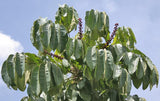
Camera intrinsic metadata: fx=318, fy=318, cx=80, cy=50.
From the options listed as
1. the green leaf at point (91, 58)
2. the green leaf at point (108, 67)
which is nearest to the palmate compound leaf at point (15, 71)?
the green leaf at point (91, 58)

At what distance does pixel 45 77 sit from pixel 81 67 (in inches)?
28.2

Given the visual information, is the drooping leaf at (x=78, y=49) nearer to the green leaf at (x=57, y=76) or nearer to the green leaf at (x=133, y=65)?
the green leaf at (x=57, y=76)

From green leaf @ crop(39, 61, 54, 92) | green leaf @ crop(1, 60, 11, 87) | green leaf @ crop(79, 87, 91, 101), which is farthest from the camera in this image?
green leaf @ crop(79, 87, 91, 101)

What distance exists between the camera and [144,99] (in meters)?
3.37

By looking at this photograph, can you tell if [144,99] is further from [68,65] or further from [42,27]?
[42,27]

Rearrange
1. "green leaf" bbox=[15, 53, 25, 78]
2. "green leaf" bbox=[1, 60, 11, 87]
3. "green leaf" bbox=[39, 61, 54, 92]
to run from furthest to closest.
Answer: "green leaf" bbox=[1, 60, 11, 87], "green leaf" bbox=[15, 53, 25, 78], "green leaf" bbox=[39, 61, 54, 92]

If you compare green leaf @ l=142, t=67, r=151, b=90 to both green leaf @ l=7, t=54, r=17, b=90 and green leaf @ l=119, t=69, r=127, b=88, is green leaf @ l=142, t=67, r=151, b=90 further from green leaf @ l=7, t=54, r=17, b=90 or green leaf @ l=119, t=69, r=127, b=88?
green leaf @ l=7, t=54, r=17, b=90

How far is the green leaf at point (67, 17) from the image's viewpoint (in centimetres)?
370

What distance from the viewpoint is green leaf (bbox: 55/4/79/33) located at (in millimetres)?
3701

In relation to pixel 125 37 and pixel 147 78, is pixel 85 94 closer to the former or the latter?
pixel 147 78

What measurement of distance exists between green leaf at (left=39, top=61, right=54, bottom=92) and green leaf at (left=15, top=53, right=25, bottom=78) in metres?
0.18

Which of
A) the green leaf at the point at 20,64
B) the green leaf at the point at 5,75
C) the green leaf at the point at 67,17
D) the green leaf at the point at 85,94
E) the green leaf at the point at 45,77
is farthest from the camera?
the green leaf at the point at 67,17

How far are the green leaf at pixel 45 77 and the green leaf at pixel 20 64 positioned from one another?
179 mm

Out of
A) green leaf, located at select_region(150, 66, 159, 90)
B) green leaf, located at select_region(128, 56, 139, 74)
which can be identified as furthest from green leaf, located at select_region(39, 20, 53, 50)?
green leaf, located at select_region(150, 66, 159, 90)
